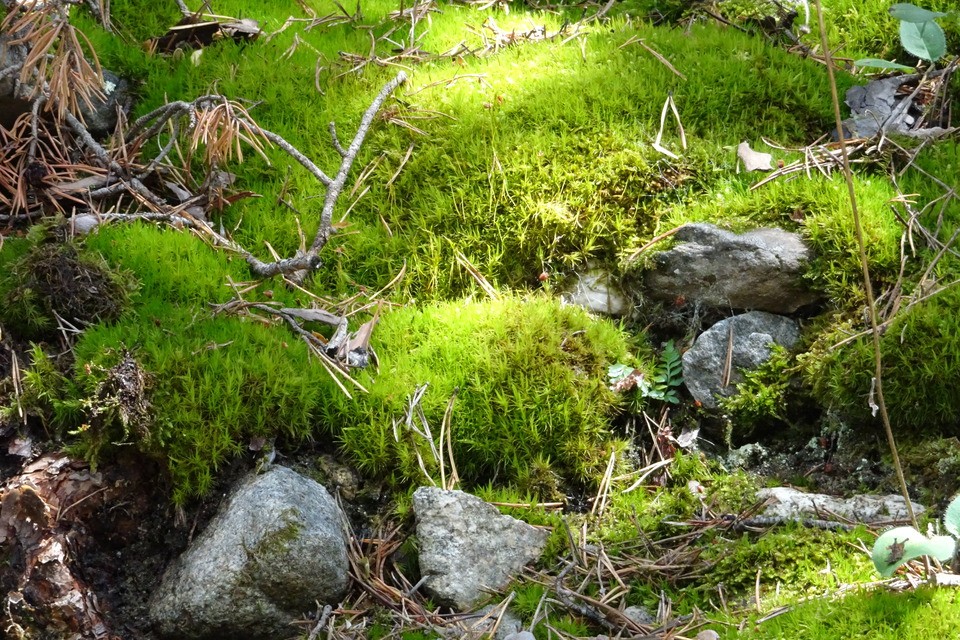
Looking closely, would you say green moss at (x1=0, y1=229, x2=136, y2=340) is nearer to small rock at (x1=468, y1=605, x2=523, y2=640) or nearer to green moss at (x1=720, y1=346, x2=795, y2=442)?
small rock at (x1=468, y1=605, x2=523, y2=640)

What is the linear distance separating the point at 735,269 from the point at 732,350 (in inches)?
14.2

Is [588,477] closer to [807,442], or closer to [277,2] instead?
[807,442]

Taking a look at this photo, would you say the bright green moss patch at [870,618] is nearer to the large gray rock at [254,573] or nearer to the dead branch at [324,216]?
the large gray rock at [254,573]

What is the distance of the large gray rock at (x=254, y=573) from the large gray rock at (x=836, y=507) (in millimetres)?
1598

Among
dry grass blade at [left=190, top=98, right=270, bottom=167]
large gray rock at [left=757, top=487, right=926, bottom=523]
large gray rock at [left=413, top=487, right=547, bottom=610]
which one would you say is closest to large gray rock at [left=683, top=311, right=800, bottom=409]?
large gray rock at [left=757, top=487, right=926, bottom=523]

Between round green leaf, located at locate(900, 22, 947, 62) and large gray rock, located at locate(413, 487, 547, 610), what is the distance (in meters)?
2.12

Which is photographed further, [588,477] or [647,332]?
[647,332]

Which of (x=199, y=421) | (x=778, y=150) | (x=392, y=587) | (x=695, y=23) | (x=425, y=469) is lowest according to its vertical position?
(x=392, y=587)

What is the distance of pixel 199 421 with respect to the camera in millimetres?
3029

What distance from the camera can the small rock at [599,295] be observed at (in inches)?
146

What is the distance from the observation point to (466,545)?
2.93 m

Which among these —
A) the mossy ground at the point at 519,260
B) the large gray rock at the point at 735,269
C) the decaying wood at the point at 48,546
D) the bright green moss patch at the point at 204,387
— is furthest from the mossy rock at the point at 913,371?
the decaying wood at the point at 48,546

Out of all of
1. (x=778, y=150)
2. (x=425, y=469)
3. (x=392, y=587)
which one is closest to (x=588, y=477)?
(x=425, y=469)

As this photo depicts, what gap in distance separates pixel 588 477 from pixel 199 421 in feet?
4.98
